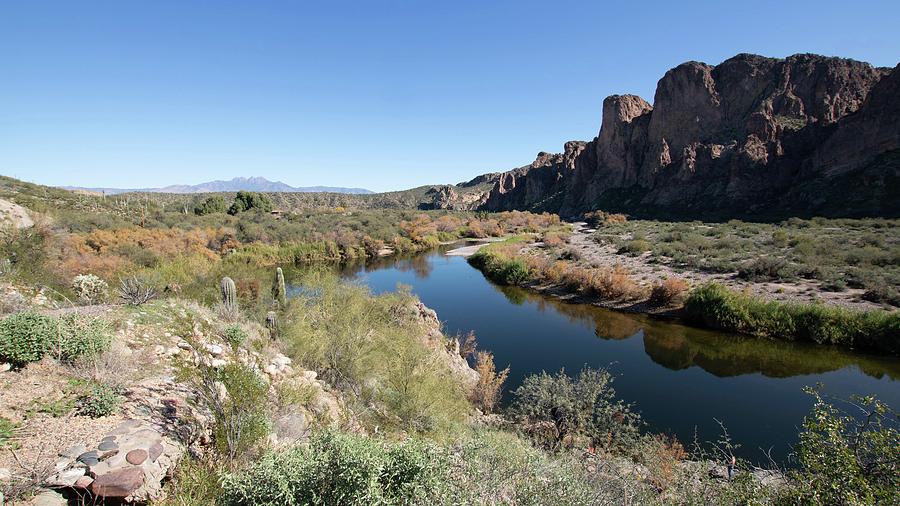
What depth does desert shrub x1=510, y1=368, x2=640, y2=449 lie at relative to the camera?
10148 millimetres

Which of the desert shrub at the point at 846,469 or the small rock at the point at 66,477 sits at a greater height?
the desert shrub at the point at 846,469

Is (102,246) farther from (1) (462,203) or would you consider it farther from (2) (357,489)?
(1) (462,203)

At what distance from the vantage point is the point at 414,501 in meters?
3.56

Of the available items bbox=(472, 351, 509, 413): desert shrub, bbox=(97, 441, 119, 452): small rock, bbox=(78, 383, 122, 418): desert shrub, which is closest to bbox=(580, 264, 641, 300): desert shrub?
bbox=(472, 351, 509, 413): desert shrub

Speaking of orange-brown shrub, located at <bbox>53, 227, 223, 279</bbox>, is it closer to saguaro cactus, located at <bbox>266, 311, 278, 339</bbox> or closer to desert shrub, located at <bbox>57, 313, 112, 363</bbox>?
saguaro cactus, located at <bbox>266, 311, 278, 339</bbox>

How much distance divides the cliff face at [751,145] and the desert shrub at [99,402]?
58.1m

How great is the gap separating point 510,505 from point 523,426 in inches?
259

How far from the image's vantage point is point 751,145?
58875 millimetres

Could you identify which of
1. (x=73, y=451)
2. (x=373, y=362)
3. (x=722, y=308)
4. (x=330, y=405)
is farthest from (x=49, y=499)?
(x=722, y=308)

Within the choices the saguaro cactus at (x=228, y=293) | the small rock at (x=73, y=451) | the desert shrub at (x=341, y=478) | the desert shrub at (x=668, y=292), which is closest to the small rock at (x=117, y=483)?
the small rock at (x=73, y=451)

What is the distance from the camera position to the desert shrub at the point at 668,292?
2200 centimetres

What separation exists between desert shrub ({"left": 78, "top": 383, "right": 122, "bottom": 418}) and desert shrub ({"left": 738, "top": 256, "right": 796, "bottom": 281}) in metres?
29.3

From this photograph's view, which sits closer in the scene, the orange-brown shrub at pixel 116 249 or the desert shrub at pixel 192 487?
→ the desert shrub at pixel 192 487

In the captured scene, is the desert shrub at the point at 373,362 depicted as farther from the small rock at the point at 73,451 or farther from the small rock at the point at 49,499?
the small rock at the point at 49,499
